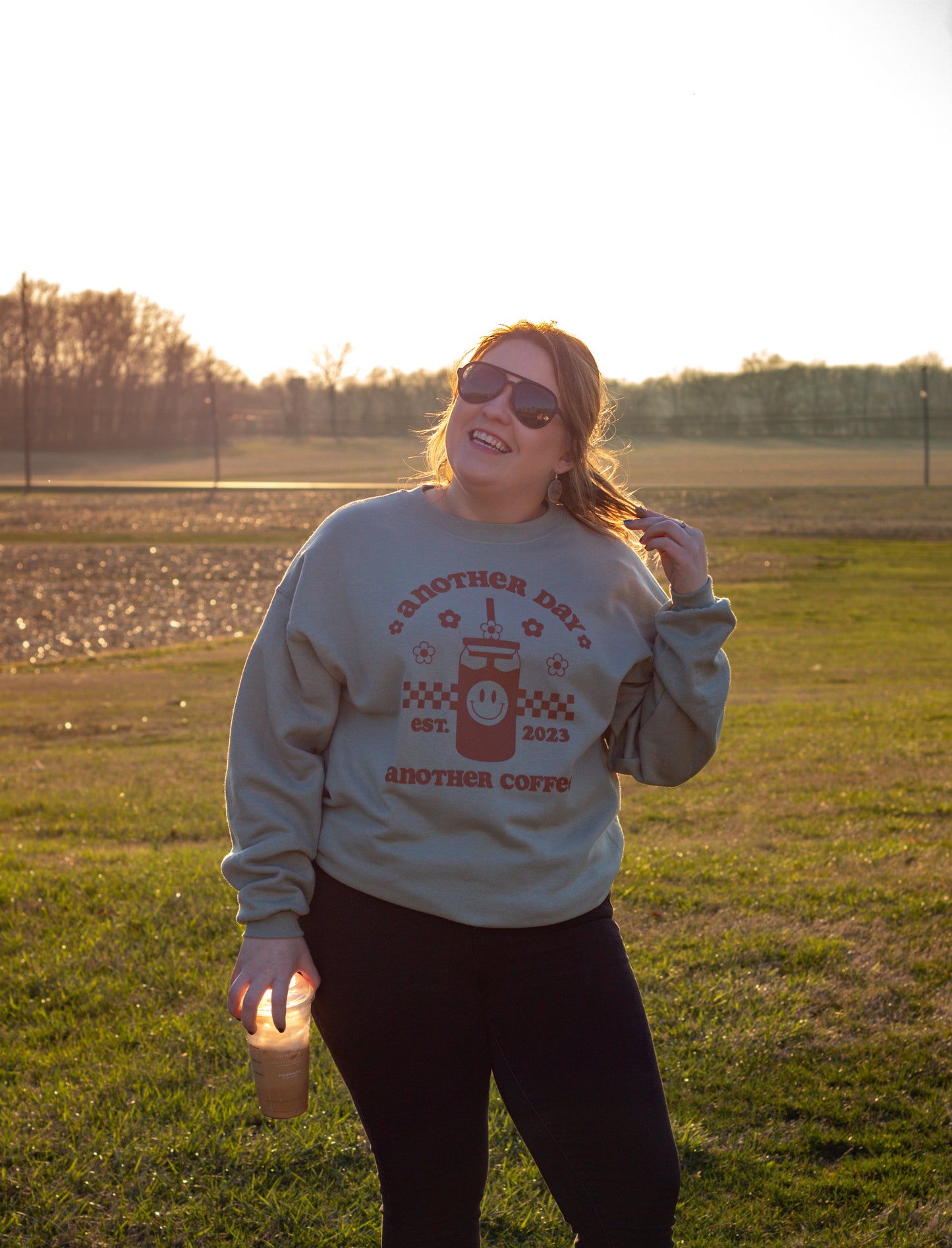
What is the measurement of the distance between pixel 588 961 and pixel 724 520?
122ft

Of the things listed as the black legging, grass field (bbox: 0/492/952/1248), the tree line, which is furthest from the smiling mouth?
the tree line

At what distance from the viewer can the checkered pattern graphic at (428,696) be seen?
1970 millimetres

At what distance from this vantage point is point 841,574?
2561 cm

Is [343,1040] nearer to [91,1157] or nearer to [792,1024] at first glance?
[91,1157]

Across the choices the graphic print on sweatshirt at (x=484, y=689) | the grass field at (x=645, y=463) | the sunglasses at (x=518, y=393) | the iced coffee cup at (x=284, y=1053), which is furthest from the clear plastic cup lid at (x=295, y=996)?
the grass field at (x=645, y=463)

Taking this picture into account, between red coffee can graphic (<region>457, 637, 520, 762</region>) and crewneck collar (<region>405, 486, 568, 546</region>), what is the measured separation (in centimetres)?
22

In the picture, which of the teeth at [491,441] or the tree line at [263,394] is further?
the tree line at [263,394]

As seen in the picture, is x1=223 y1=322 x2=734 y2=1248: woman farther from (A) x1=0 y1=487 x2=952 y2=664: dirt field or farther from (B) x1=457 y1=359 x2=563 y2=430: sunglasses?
(A) x1=0 y1=487 x2=952 y2=664: dirt field

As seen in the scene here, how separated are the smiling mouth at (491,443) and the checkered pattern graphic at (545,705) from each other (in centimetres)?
45

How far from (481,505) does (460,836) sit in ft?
1.97

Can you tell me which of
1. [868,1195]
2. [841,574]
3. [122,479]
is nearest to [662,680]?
[868,1195]

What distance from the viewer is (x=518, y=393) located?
7.03 feet

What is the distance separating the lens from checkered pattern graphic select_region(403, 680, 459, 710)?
197 cm

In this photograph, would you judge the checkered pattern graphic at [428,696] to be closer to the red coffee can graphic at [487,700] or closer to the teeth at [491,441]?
the red coffee can graphic at [487,700]
